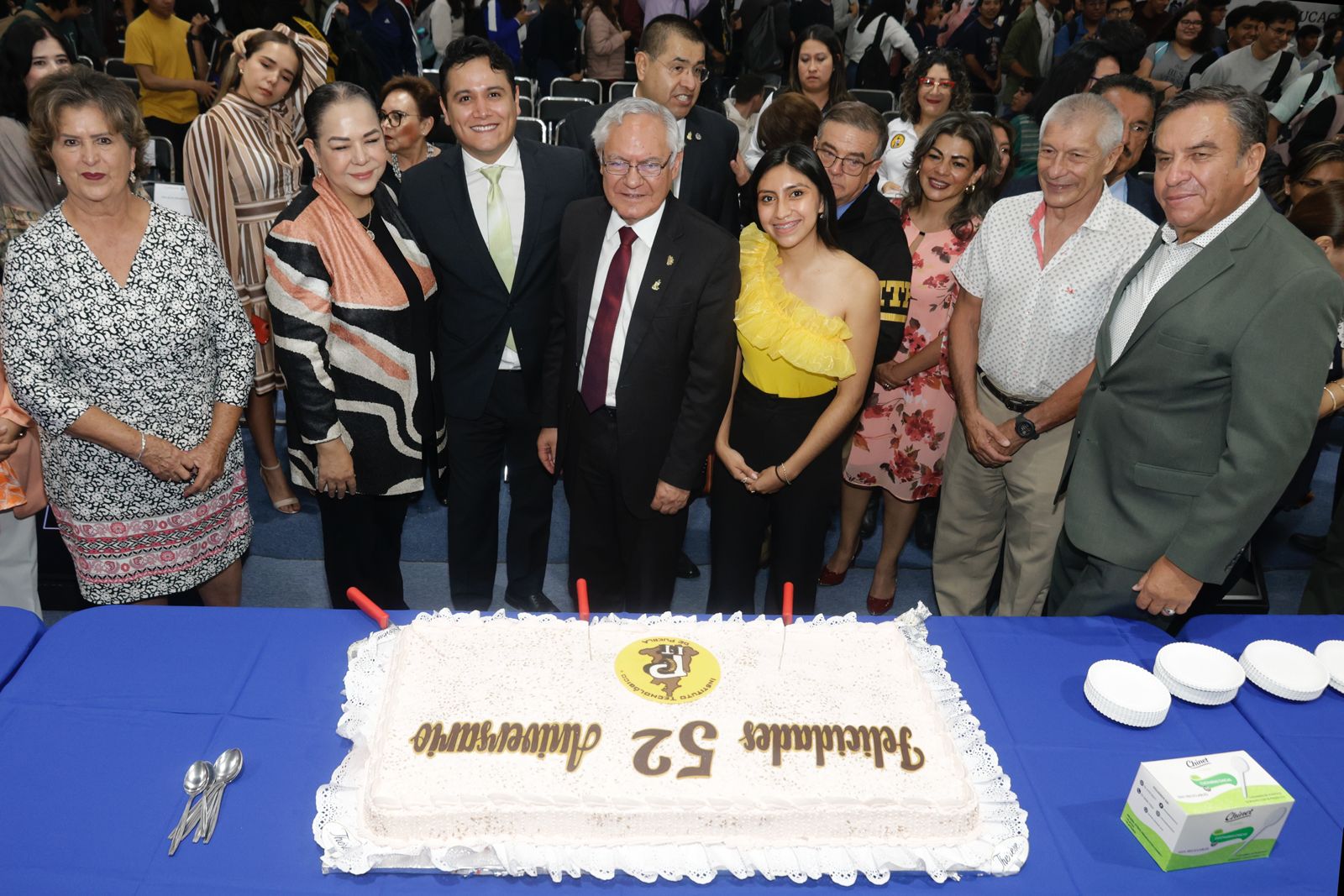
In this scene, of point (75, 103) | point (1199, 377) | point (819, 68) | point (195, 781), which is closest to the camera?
point (195, 781)

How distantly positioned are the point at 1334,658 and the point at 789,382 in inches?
55.2

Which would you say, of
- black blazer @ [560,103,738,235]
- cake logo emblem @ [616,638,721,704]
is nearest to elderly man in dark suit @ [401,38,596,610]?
black blazer @ [560,103,738,235]

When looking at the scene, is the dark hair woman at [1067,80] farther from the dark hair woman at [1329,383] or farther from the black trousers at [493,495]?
the black trousers at [493,495]

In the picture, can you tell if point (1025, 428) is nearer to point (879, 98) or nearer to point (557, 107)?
point (557, 107)

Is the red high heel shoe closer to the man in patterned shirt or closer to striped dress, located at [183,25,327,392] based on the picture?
the man in patterned shirt

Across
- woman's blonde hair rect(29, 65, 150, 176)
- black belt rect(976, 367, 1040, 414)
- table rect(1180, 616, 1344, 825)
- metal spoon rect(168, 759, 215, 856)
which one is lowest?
metal spoon rect(168, 759, 215, 856)

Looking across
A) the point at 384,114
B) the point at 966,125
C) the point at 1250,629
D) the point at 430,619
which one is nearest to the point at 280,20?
the point at 384,114

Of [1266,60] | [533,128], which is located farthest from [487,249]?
[1266,60]

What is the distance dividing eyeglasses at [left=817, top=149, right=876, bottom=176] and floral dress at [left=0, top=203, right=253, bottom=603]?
1804 millimetres

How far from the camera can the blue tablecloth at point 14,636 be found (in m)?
1.87

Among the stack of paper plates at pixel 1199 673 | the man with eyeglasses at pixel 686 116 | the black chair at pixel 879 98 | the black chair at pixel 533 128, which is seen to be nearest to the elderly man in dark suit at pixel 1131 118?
the man with eyeglasses at pixel 686 116

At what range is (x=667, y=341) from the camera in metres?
2.65

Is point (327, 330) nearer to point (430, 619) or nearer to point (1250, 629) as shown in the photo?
point (430, 619)

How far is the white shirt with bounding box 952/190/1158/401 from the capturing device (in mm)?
2758
